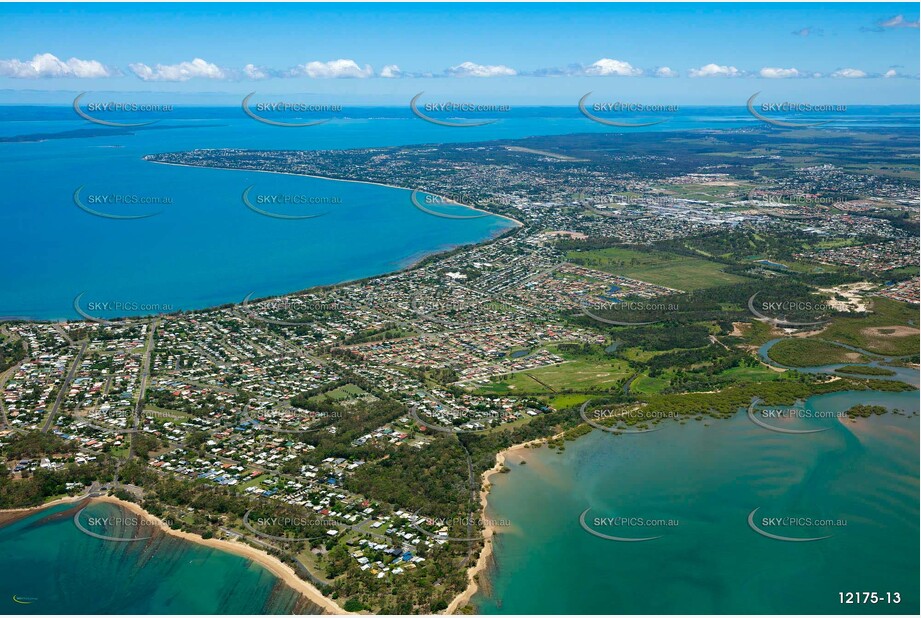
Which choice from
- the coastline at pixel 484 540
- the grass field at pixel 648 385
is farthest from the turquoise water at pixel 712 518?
the grass field at pixel 648 385

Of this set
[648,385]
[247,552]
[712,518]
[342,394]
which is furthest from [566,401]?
[247,552]

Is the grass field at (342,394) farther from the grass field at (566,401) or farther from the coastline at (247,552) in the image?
the coastline at (247,552)

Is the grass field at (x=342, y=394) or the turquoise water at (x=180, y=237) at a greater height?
the grass field at (x=342, y=394)

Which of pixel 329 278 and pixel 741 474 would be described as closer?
pixel 741 474

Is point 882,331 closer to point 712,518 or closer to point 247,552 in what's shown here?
point 712,518

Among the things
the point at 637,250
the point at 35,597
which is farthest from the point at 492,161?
the point at 35,597

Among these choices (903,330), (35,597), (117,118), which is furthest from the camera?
(117,118)

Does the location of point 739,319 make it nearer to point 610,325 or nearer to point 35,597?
point 610,325
